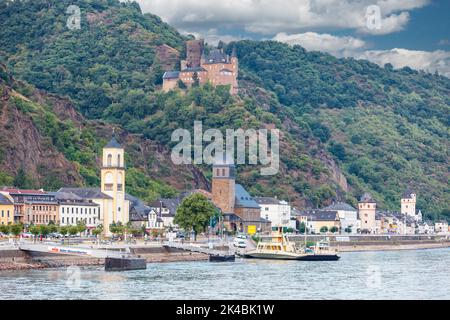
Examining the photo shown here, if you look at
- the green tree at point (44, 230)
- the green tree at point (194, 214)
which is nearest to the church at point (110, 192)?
the green tree at point (194, 214)

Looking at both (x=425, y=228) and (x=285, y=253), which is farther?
(x=425, y=228)

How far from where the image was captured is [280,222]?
13525cm

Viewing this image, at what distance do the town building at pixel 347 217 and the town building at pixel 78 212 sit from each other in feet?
165

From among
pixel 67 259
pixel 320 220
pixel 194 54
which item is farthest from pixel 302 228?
pixel 67 259

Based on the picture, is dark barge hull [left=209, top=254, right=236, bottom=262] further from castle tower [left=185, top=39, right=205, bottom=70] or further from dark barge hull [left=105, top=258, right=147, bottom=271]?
castle tower [left=185, top=39, right=205, bottom=70]

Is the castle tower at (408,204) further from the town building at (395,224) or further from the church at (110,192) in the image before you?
the church at (110,192)

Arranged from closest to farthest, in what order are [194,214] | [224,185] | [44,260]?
[44,260]
[194,214]
[224,185]

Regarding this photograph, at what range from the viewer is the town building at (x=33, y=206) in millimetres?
94500

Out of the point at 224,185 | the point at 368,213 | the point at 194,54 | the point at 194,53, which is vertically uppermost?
the point at 194,53

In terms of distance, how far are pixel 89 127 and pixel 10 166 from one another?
36.2 metres

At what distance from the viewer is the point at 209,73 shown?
174625 millimetres

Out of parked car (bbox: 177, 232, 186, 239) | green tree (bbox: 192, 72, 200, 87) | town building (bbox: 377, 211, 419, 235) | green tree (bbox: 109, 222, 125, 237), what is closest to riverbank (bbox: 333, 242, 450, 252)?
town building (bbox: 377, 211, 419, 235)

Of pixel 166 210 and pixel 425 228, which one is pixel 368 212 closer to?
pixel 425 228

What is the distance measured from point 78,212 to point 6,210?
9.81 metres
